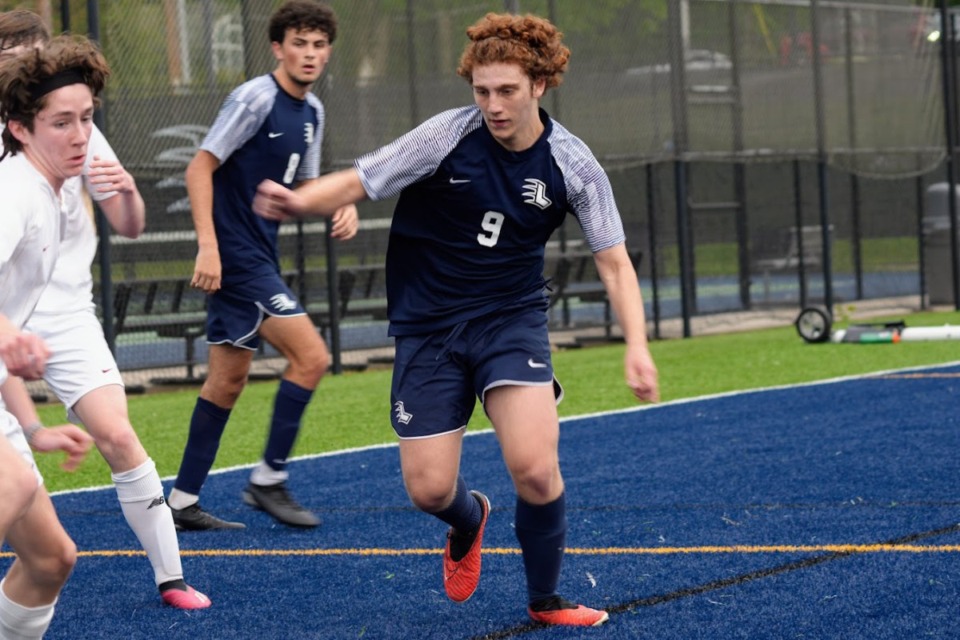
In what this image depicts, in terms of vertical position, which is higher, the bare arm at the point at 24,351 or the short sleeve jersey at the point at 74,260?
the short sleeve jersey at the point at 74,260

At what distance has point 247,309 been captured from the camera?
22.1 ft

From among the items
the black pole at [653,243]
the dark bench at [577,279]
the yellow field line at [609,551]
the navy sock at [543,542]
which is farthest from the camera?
the black pole at [653,243]

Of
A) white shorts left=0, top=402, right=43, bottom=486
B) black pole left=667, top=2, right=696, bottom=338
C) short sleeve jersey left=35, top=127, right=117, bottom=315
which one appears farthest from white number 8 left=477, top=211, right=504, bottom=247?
black pole left=667, top=2, right=696, bottom=338

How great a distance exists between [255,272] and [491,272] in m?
2.12

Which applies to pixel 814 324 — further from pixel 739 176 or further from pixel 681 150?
pixel 739 176

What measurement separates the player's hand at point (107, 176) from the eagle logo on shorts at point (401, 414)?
1104 mm

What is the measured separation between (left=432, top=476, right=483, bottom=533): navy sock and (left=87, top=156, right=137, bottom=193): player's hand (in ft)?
4.73

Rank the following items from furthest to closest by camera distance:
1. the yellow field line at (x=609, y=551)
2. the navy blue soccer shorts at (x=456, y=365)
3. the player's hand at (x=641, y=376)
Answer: the yellow field line at (x=609, y=551) < the navy blue soccer shorts at (x=456, y=365) < the player's hand at (x=641, y=376)

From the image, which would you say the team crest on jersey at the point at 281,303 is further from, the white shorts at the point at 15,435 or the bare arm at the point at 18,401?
the white shorts at the point at 15,435

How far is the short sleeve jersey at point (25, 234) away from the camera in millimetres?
3814

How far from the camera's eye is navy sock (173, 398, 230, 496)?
22.0 ft

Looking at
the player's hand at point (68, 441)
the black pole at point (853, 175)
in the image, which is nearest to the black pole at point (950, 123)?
the black pole at point (853, 175)

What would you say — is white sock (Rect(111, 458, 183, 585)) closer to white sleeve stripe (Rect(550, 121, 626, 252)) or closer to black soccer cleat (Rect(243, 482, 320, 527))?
black soccer cleat (Rect(243, 482, 320, 527))

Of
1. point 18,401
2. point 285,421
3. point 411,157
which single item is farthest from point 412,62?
point 18,401
